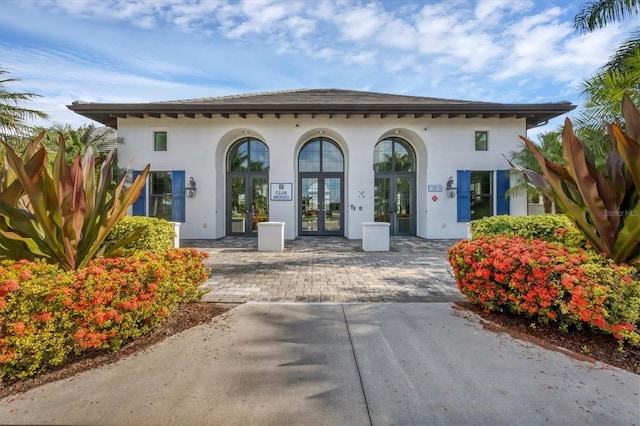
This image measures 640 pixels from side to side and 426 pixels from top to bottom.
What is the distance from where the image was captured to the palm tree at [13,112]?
10453 mm

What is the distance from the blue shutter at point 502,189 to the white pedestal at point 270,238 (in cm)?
871

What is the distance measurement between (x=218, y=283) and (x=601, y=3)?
13.3 metres

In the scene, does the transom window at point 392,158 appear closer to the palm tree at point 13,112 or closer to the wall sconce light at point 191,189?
the wall sconce light at point 191,189

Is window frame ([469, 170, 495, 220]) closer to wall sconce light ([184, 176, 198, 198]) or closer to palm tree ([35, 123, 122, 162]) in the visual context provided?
wall sconce light ([184, 176, 198, 198])

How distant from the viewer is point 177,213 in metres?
11.2

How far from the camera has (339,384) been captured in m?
2.26

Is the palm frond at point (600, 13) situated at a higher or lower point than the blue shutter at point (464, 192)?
higher

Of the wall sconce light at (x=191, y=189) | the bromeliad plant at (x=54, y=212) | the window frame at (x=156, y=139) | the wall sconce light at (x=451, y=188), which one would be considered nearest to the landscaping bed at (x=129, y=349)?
the bromeliad plant at (x=54, y=212)

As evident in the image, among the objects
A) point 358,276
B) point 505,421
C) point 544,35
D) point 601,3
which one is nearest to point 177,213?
point 358,276

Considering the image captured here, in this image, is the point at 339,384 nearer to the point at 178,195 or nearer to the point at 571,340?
the point at 571,340

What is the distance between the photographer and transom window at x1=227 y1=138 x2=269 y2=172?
39.9 ft

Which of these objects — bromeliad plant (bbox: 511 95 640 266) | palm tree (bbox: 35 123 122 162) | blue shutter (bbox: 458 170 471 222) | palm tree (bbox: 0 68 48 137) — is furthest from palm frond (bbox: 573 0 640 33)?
palm tree (bbox: 0 68 48 137)

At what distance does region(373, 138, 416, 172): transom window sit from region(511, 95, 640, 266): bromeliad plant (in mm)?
8706

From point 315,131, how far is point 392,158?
137 inches
